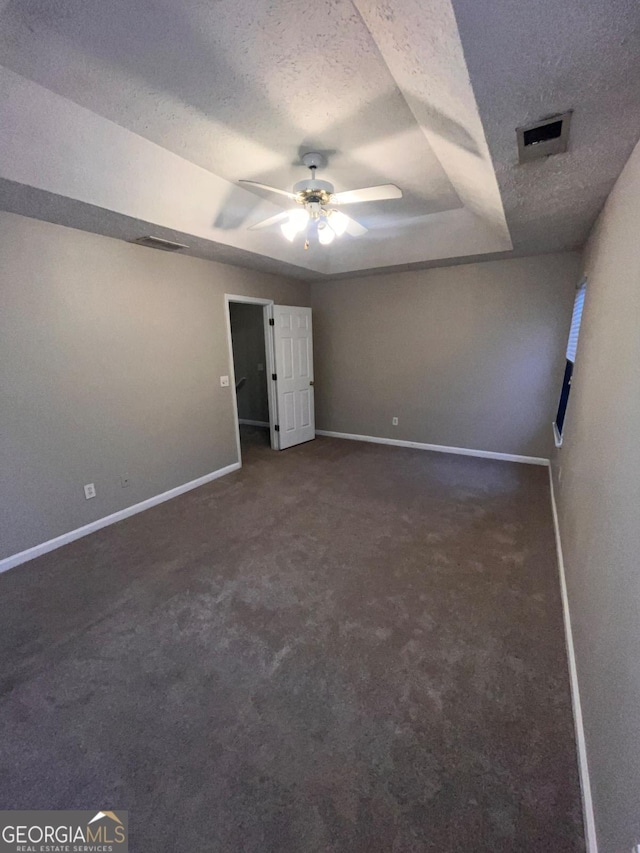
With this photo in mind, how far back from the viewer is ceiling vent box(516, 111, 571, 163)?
137 cm

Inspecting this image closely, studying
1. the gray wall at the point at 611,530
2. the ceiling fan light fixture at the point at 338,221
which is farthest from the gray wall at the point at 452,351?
the ceiling fan light fixture at the point at 338,221

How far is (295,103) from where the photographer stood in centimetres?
179

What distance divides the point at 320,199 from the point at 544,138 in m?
1.31

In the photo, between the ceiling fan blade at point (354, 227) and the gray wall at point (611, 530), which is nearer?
the gray wall at point (611, 530)

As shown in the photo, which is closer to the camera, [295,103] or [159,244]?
[295,103]

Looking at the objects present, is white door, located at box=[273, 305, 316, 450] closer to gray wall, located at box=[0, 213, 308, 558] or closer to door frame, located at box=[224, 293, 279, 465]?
door frame, located at box=[224, 293, 279, 465]

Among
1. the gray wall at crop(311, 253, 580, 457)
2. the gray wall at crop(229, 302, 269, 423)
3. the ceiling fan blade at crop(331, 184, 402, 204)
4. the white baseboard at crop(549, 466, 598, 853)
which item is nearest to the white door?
the gray wall at crop(311, 253, 580, 457)

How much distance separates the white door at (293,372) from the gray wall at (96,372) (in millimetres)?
900

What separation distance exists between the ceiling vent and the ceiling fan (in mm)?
692

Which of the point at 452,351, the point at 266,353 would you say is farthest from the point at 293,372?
the point at 452,351

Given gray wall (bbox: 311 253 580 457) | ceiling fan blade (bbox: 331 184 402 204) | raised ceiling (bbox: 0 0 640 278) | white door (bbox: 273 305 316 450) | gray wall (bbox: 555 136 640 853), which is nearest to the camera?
gray wall (bbox: 555 136 640 853)

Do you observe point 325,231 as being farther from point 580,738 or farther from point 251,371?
point 251,371

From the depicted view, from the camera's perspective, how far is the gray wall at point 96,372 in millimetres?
2447

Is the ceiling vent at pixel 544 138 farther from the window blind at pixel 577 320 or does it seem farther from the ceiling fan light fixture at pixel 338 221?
the window blind at pixel 577 320
